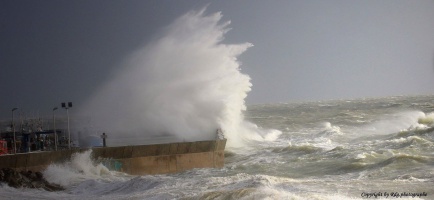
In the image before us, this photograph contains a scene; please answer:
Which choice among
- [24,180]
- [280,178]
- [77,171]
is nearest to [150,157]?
[77,171]

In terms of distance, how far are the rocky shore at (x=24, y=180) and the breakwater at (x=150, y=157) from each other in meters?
1.47

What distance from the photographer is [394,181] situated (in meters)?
15.2

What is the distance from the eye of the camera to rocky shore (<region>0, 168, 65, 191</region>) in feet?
54.4

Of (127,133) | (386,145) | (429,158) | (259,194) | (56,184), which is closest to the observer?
(259,194)

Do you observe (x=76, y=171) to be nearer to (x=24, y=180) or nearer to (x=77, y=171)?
(x=77, y=171)

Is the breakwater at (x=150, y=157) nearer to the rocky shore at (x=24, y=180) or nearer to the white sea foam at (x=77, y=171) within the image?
the white sea foam at (x=77, y=171)

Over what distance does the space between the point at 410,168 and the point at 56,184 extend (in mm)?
12157

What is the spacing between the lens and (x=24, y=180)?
16.9 m

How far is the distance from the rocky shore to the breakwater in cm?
147

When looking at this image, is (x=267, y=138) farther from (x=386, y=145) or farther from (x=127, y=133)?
(x=386, y=145)

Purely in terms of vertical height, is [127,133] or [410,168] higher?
[127,133]

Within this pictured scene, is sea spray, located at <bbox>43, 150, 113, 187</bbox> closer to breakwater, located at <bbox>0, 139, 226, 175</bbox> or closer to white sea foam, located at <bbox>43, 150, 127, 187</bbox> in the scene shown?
white sea foam, located at <bbox>43, 150, 127, 187</bbox>

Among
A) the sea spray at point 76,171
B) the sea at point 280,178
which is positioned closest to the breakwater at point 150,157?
the sea spray at point 76,171

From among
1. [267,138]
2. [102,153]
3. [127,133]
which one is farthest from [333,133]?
[102,153]
